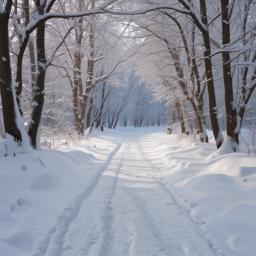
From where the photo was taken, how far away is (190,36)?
1858 cm

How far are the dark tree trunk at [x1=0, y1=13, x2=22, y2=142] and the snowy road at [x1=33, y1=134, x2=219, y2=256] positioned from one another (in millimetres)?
3203

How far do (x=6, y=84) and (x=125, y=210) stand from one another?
18.0ft

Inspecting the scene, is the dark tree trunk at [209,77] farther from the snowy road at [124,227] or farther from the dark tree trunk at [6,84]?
the dark tree trunk at [6,84]

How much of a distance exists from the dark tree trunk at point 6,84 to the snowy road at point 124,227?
3203mm

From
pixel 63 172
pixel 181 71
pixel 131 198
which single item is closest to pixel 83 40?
pixel 181 71

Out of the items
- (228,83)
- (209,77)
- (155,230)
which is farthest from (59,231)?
(209,77)

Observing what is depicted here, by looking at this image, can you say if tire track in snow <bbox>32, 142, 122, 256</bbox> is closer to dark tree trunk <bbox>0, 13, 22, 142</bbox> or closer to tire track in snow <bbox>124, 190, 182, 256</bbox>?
tire track in snow <bbox>124, 190, 182, 256</bbox>

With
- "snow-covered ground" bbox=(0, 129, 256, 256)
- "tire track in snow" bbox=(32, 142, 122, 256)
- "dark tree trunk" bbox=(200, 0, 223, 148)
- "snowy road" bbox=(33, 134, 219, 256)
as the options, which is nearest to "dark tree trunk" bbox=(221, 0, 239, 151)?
"dark tree trunk" bbox=(200, 0, 223, 148)

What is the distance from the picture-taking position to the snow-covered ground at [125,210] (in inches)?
190

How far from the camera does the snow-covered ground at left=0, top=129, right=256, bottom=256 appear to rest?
4.82 m

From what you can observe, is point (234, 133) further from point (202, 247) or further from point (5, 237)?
point (5, 237)

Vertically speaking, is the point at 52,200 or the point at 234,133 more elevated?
the point at 234,133

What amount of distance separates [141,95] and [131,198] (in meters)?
86.1

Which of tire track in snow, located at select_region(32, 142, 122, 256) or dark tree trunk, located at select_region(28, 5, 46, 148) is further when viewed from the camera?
dark tree trunk, located at select_region(28, 5, 46, 148)
